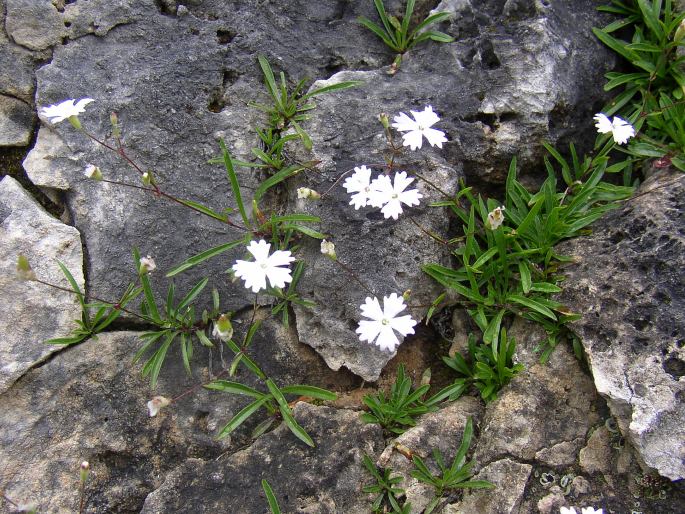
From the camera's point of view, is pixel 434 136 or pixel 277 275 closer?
pixel 277 275

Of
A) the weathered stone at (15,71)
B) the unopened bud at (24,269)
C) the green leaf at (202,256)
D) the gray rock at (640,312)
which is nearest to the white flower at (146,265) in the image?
the green leaf at (202,256)

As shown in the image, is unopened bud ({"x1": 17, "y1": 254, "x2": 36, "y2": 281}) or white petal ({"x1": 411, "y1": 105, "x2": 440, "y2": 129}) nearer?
unopened bud ({"x1": 17, "y1": 254, "x2": 36, "y2": 281})

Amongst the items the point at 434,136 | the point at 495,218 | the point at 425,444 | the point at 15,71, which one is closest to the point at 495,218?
the point at 495,218

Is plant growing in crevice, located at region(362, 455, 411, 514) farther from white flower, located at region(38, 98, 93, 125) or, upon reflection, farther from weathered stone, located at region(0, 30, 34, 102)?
weathered stone, located at region(0, 30, 34, 102)

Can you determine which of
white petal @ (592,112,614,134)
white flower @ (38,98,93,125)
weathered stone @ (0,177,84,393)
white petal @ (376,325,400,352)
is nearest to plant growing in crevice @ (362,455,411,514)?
white petal @ (376,325,400,352)

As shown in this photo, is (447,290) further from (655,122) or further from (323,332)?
(655,122)

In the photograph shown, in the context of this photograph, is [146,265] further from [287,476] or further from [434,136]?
[434,136]

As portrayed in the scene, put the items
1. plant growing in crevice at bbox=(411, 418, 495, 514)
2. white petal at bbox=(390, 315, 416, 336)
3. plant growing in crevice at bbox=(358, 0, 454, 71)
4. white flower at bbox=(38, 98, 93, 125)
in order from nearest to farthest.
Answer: plant growing in crevice at bbox=(411, 418, 495, 514)
white petal at bbox=(390, 315, 416, 336)
white flower at bbox=(38, 98, 93, 125)
plant growing in crevice at bbox=(358, 0, 454, 71)
